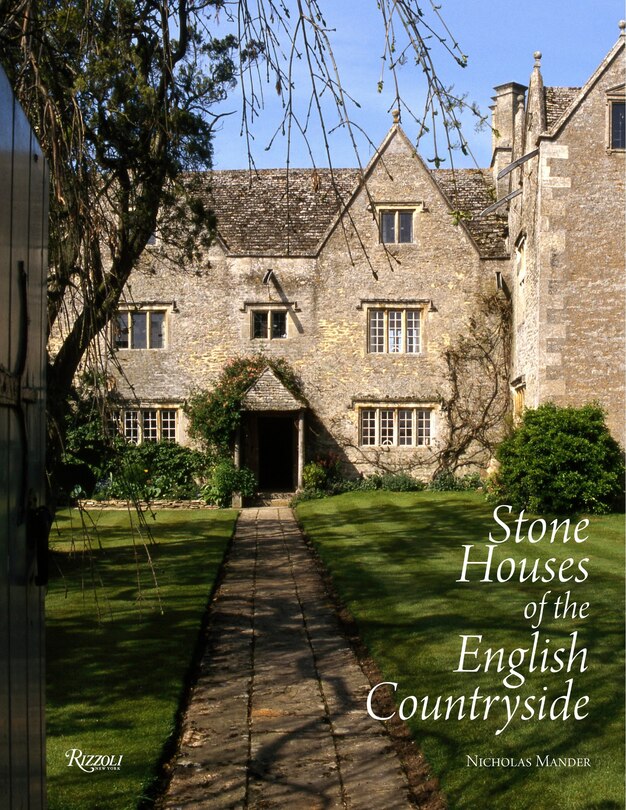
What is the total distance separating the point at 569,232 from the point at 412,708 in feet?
45.8

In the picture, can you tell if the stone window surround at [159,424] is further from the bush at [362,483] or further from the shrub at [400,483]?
the shrub at [400,483]

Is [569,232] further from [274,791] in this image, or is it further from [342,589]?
[274,791]

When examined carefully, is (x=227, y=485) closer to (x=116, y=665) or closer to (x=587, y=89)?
(x=587, y=89)

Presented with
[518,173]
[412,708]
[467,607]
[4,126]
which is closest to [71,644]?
[412,708]

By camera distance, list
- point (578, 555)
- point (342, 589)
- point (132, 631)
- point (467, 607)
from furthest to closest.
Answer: point (578, 555) → point (342, 589) → point (467, 607) → point (132, 631)

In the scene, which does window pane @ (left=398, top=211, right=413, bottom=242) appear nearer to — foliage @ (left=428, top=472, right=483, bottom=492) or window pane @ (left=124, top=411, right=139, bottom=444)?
foliage @ (left=428, top=472, right=483, bottom=492)

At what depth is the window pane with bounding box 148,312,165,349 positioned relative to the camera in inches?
886

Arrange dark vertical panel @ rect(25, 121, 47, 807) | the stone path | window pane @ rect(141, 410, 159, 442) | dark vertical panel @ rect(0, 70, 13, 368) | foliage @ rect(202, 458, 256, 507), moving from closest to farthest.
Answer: dark vertical panel @ rect(0, 70, 13, 368) → dark vertical panel @ rect(25, 121, 47, 807) → the stone path → foliage @ rect(202, 458, 256, 507) → window pane @ rect(141, 410, 159, 442)

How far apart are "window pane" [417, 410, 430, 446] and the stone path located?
1266cm

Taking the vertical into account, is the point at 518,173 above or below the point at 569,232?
above

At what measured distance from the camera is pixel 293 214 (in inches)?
917

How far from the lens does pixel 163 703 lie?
6.11 metres

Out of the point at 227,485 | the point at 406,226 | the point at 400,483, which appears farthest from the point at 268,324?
the point at 400,483

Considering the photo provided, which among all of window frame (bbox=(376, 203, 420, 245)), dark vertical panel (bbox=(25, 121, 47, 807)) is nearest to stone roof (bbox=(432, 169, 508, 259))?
window frame (bbox=(376, 203, 420, 245))
